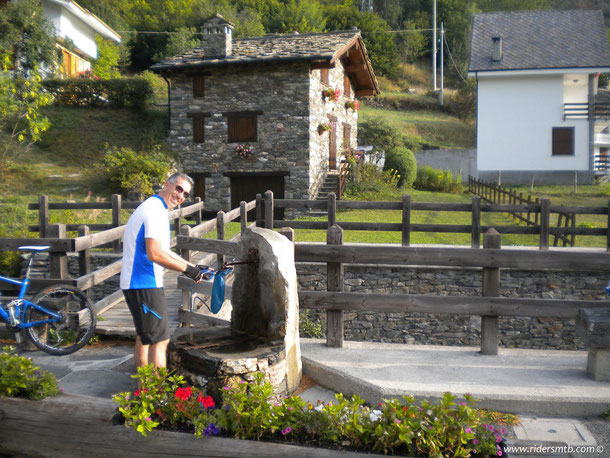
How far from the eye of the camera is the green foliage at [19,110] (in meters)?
18.3

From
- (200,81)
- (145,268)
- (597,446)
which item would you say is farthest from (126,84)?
(597,446)

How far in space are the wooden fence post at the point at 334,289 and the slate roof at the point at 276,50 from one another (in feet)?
52.5

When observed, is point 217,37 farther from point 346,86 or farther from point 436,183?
point 436,183

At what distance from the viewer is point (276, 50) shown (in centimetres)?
2247

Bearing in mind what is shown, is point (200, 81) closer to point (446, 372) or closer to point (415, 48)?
point (446, 372)

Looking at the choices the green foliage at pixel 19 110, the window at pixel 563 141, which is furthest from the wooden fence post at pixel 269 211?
the window at pixel 563 141

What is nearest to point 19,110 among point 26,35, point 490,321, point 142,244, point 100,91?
point 100,91

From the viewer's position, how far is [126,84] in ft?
85.7

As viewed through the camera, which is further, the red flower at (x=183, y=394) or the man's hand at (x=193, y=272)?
the man's hand at (x=193, y=272)

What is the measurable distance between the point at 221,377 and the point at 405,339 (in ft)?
28.3

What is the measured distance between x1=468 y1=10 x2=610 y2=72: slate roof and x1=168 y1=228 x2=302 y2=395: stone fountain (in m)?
29.2

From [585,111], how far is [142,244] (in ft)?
105

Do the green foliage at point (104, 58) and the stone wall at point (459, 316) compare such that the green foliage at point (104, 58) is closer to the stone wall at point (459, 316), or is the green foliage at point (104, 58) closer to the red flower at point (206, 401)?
the stone wall at point (459, 316)

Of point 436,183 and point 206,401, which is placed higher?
point 436,183
